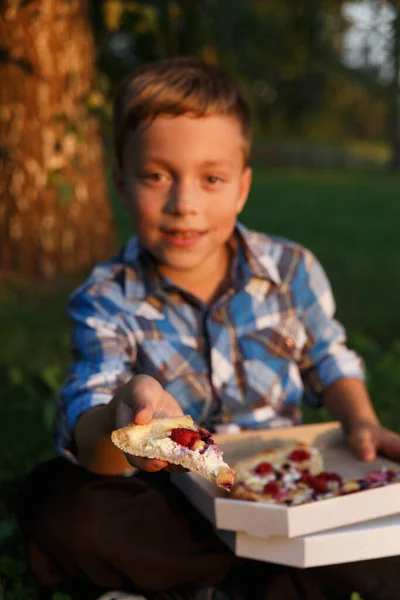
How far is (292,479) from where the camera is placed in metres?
2.56

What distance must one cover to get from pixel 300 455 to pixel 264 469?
0.44ft

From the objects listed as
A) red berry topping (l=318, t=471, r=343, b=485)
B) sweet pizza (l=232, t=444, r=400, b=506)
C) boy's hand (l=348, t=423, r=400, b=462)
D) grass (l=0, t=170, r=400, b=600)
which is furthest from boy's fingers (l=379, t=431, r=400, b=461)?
grass (l=0, t=170, r=400, b=600)

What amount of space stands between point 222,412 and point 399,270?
5.58 m

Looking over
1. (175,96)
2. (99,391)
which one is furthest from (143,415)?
(175,96)

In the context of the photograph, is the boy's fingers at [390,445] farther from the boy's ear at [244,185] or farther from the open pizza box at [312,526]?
the boy's ear at [244,185]

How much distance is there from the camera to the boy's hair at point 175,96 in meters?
2.70

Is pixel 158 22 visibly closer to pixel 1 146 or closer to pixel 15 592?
pixel 1 146

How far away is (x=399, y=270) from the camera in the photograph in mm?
8125

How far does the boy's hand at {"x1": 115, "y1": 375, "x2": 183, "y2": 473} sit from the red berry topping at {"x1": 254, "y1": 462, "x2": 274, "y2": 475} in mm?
510

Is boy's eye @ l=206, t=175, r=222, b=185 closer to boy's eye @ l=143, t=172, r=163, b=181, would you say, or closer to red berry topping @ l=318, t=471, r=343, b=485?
boy's eye @ l=143, t=172, r=163, b=181

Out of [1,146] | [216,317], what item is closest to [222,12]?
[1,146]

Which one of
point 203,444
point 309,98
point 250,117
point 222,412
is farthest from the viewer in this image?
point 309,98

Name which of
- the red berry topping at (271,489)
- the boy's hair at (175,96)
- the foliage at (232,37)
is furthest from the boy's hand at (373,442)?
the foliage at (232,37)

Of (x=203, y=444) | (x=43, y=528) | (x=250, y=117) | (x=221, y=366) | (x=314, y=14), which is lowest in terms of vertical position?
(x=43, y=528)
